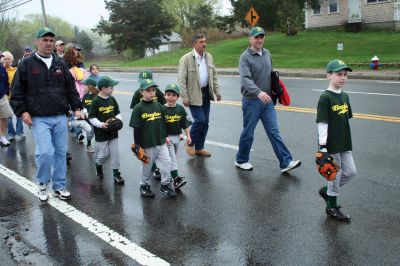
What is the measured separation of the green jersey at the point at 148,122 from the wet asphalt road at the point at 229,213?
28.6 inches

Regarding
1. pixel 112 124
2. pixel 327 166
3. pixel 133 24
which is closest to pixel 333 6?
pixel 133 24

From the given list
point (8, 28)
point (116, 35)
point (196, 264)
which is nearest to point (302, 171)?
point (196, 264)

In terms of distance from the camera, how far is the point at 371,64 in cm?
2061

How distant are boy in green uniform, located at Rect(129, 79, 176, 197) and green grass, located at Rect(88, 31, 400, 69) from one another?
17.3 m

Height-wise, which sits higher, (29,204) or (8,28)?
(8,28)

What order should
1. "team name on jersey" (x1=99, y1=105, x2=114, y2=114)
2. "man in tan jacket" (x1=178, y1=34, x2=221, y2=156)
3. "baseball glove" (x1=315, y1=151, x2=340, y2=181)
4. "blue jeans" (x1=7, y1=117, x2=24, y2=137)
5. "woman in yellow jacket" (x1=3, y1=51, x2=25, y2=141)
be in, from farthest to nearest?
"blue jeans" (x1=7, y1=117, x2=24, y2=137) → "woman in yellow jacket" (x1=3, y1=51, x2=25, y2=141) → "man in tan jacket" (x1=178, y1=34, x2=221, y2=156) → "team name on jersey" (x1=99, y1=105, x2=114, y2=114) → "baseball glove" (x1=315, y1=151, x2=340, y2=181)

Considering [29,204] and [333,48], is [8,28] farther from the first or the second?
[29,204]

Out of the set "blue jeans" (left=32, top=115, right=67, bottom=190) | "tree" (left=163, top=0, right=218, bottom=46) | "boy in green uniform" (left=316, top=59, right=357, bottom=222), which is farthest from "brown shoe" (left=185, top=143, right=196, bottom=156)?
"tree" (left=163, top=0, right=218, bottom=46)

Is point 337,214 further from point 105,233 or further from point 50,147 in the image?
point 50,147

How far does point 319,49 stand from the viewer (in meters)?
29.7

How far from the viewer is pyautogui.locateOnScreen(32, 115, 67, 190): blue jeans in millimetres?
5840

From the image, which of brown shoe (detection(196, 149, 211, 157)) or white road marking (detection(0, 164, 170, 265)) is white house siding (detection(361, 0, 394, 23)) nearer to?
brown shoe (detection(196, 149, 211, 157))

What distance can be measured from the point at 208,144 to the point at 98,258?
4849 mm

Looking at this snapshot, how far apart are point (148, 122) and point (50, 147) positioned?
4.08ft
